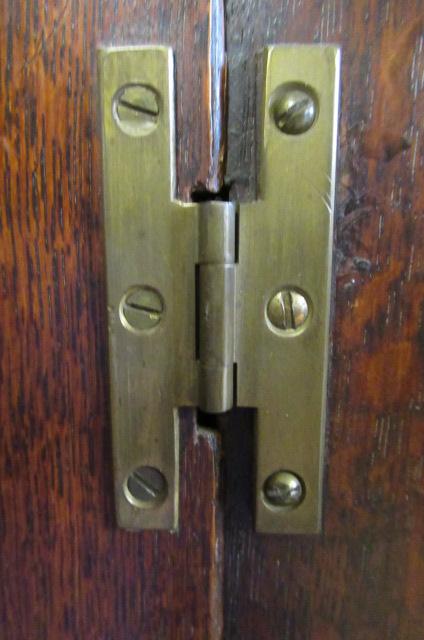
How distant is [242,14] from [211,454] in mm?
299

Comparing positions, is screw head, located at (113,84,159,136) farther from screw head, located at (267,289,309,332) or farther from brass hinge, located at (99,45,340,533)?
screw head, located at (267,289,309,332)

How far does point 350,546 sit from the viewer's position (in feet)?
1.34

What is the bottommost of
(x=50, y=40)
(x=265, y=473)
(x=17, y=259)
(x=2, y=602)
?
(x=2, y=602)

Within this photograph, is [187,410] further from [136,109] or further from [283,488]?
[136,109]

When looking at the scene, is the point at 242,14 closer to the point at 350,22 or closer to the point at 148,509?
the point at 350,22

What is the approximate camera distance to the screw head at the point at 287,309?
14.0 inches

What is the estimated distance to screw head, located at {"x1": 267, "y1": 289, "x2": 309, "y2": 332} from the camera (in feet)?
1.16

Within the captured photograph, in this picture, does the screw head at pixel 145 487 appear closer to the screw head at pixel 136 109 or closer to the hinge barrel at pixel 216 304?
the hinge barrel at pixel 216 304

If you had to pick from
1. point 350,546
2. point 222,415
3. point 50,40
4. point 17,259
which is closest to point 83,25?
point 50,40

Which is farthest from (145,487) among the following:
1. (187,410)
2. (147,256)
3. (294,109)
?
(294,109)

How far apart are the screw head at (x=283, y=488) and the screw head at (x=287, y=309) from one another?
0.11 meters

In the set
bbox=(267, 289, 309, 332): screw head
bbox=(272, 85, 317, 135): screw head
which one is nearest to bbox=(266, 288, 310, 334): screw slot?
bbox=(267, 289, 309, 332): screw head

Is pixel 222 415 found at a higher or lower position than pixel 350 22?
lower

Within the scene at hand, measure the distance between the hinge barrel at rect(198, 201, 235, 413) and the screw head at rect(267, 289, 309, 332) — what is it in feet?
0.09
